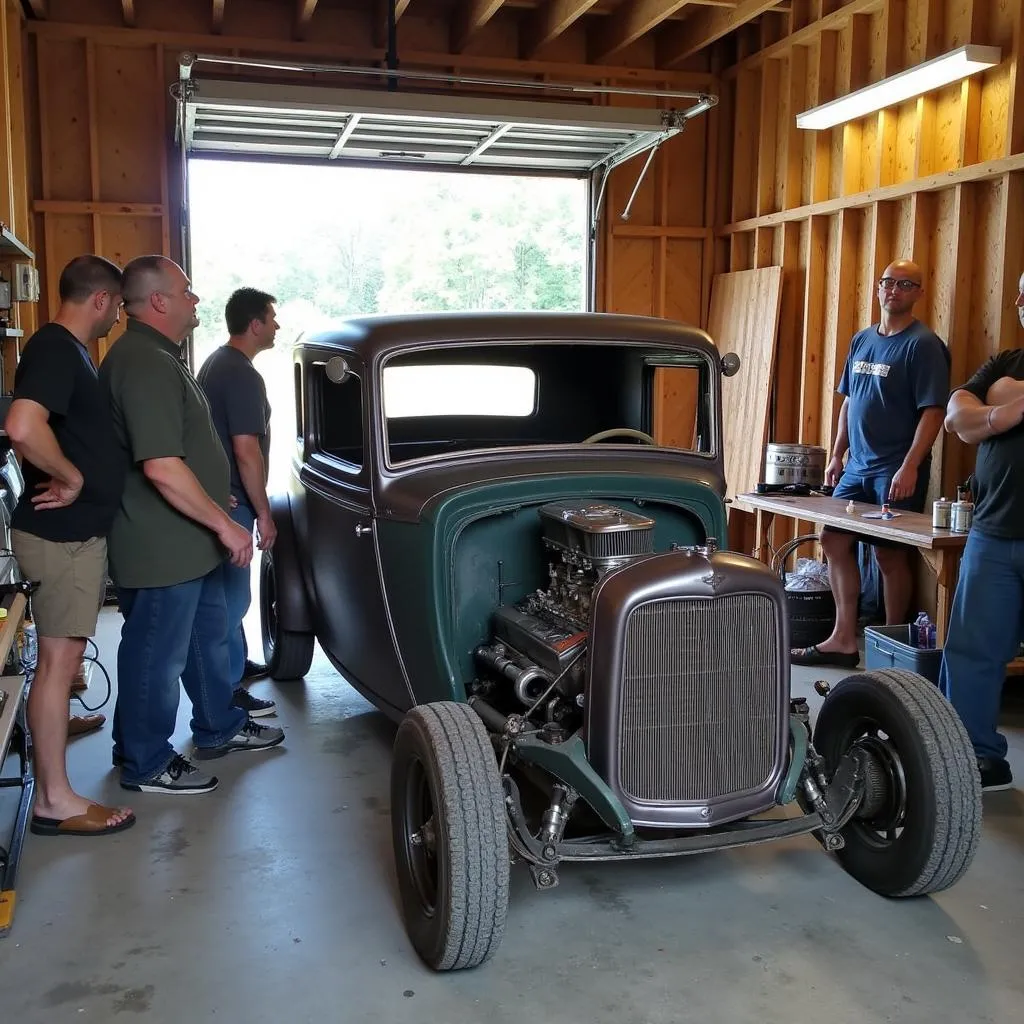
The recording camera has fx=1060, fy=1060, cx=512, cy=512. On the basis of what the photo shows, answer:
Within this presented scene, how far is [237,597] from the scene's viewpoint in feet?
14.5

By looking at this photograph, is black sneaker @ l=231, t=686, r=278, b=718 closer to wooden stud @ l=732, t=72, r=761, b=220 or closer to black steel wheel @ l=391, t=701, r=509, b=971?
black steel wheel @ l=391, t=701, r=509, b=971

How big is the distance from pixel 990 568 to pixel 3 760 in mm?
3298

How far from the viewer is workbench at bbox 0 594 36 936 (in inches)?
105

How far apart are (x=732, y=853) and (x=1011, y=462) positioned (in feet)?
5.51

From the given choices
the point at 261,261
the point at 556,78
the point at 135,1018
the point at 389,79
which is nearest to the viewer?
the point at 135,1018

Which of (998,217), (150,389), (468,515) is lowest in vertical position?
(468,515)

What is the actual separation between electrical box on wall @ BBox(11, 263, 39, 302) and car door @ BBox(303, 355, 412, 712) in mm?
1819

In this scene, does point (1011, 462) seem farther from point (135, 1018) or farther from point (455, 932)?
point (135, 1018)

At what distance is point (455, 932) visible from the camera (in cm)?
251

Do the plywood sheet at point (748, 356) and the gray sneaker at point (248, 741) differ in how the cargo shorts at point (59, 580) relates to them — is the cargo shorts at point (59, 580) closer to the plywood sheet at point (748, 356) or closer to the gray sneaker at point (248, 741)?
the gray sneaker at point (248, 741)

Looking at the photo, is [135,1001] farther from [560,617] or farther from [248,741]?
[248,741]

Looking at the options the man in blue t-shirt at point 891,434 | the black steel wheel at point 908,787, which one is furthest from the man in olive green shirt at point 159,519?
the man in blue t-shirt at point 891,434

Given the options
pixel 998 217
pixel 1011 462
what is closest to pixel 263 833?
pixel 1011 462

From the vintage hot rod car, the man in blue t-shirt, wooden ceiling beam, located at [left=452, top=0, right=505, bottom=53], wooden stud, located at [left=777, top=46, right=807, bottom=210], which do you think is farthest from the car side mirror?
wooden stud, located at [left=777, top=46, right=807, bottom=210]
